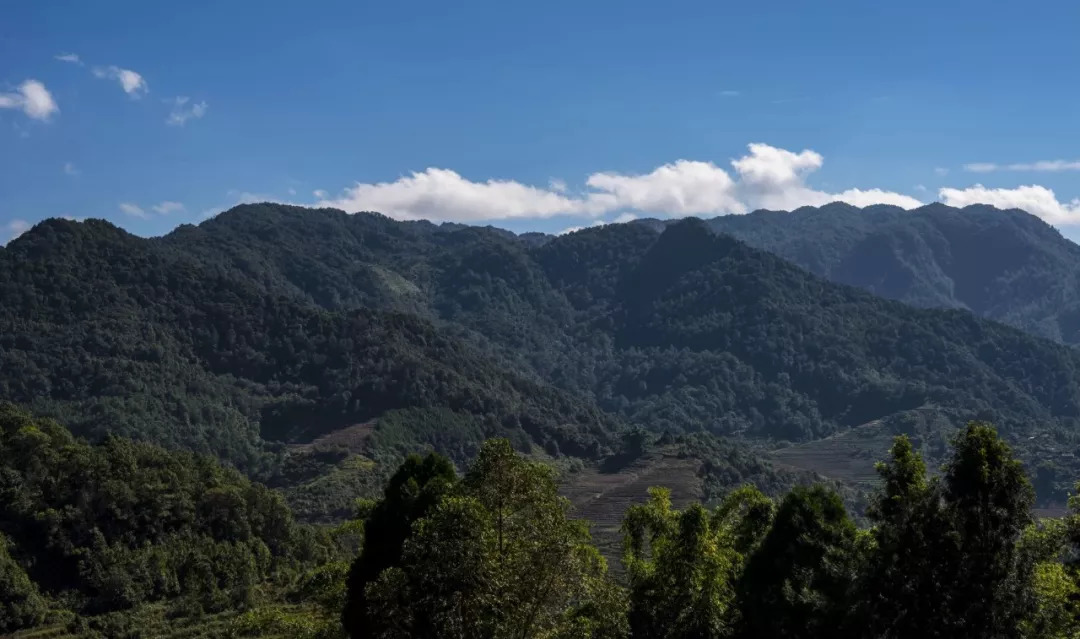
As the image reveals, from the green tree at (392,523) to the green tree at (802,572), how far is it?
6.94m

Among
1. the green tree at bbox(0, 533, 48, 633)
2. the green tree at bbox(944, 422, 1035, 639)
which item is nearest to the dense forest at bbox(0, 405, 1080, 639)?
the green tree at bbox(944, 422, 1035, 639)

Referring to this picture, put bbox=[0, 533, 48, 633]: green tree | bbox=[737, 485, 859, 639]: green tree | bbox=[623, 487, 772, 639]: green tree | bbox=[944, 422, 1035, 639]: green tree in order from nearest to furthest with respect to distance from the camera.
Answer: bbox=[944, 422, 1035, 639]: green tree < bbox=[737, 485, 859, 639]: green tree < bbox=[623, 487, 772, 639]: green tree < bbox=[0, 533, 48, 633]: green tree

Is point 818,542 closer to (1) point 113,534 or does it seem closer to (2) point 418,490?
(2) point 418,490

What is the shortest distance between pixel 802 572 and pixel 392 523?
28.5ft

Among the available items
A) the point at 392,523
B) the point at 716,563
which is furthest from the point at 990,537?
the point at 392,523

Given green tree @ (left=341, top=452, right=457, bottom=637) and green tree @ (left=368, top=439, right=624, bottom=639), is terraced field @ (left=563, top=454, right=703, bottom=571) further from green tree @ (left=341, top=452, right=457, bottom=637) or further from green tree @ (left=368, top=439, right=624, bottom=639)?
green tree @ (left=368, top=439, right=624, bottom=639)

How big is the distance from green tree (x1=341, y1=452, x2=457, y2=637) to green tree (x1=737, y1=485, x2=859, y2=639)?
6939mm

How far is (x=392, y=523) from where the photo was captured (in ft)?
70.5

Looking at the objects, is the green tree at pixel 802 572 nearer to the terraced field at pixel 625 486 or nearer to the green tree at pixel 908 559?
the green tree at pixel 908 559

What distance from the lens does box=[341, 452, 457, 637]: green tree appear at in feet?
68.7

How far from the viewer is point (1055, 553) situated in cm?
1752

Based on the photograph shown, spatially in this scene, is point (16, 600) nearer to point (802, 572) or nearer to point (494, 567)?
point (494, 567)

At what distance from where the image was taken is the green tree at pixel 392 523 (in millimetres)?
20953

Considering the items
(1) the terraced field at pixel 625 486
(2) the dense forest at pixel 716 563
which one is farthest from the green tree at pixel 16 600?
(1) the terraced field at pixel 625 486
